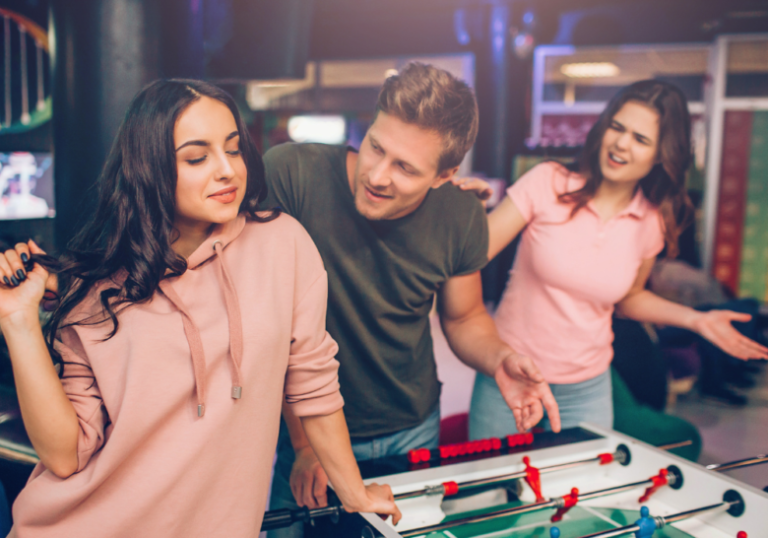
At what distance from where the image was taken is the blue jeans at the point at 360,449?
5.35 ft

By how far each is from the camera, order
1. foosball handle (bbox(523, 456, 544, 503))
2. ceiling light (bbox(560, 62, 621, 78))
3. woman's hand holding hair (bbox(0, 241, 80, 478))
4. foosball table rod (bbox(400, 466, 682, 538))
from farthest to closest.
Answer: ceiling light (bbox(560, 62, 621, 78))
foosball handle (bbox(523, 456, 544, 503))
foosball table rod (bbox(400, 466, 682, 538))
woman's hand holding hair (bbox(0, 241, 80, 478))

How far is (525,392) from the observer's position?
5.20 ft

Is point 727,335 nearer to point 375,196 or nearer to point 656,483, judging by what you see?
point 656,483

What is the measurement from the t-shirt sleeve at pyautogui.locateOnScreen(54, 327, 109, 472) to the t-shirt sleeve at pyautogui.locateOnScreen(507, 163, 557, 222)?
1290mm

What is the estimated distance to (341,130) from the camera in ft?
23.0

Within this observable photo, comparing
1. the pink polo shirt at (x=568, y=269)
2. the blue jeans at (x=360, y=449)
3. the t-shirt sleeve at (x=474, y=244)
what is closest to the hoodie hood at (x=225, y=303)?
the blue jeans at (x=360, y=449)

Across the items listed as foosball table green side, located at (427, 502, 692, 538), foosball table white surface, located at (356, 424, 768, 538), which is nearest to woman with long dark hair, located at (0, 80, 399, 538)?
foosball table white surface, located at (356, 424, 768, 538)

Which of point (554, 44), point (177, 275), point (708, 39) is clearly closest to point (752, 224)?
point (708, 39)

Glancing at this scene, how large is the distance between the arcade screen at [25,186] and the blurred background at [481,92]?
13 mm

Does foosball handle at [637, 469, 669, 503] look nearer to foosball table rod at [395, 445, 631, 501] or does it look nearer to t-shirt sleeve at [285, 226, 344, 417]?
foosball table rod at [395, 445, 631, 501]

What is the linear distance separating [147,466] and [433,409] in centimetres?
92

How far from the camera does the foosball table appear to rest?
130 cm

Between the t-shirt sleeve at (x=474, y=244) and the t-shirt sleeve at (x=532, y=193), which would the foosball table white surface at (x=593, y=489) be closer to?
the t-shirt sleeve at (x=474, y=244)

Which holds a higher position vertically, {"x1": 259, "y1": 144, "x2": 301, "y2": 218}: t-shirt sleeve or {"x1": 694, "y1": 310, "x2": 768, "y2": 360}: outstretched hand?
{"x1": 259, "y1": 144, "x2": 301, "y2": 218}: t-shirt sleeve
